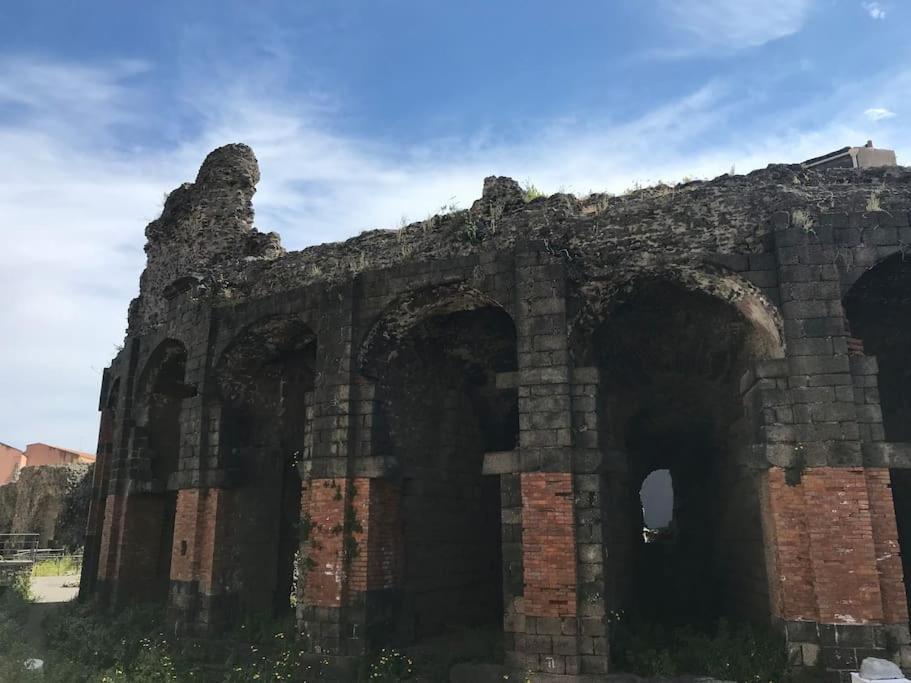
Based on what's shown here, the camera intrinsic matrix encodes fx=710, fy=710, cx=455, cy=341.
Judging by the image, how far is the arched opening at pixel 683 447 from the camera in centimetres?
984

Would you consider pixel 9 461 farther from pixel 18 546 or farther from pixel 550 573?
pixel 550 573

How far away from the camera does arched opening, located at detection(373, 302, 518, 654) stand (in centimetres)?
1071

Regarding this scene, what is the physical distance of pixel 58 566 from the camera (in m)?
24.4

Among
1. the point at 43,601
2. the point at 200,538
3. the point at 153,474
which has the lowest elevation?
the point at 43,601

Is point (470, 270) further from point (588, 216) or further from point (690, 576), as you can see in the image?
point (690, 576)

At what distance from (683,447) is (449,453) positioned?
491cm

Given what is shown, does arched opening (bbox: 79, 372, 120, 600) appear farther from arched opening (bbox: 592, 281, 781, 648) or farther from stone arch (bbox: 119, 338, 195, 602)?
arched opening (bbox: 592, 281, 781, 648)

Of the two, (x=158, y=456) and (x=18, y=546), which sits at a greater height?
(x=158, y=456)

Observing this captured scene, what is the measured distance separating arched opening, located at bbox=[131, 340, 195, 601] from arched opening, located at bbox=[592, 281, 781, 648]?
858 centimetres

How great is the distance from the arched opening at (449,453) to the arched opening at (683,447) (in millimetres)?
1987

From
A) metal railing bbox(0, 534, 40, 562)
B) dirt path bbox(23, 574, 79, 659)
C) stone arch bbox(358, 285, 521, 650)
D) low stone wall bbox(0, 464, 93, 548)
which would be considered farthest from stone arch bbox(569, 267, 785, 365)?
low stone wall bbox(0, 464, 93, 548)

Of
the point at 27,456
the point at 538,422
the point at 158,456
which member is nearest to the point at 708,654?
the point at 538,422

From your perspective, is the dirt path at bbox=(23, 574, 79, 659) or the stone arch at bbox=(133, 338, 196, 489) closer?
the dirt path at bbox=(23, 574, 79, 659)

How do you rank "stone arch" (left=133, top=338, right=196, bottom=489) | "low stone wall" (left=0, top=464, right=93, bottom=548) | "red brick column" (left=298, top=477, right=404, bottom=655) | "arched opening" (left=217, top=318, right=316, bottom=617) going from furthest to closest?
"low stone wall" (left=0, top=464, right=93, bottom=548) < "stone arch" (left=133, top=338, right=196, bottom=489) < "arched opening" (left=217, top=318, right=316, bottom=617) < "red brick column" (left=298, top=477, right=404, bottom=655)
